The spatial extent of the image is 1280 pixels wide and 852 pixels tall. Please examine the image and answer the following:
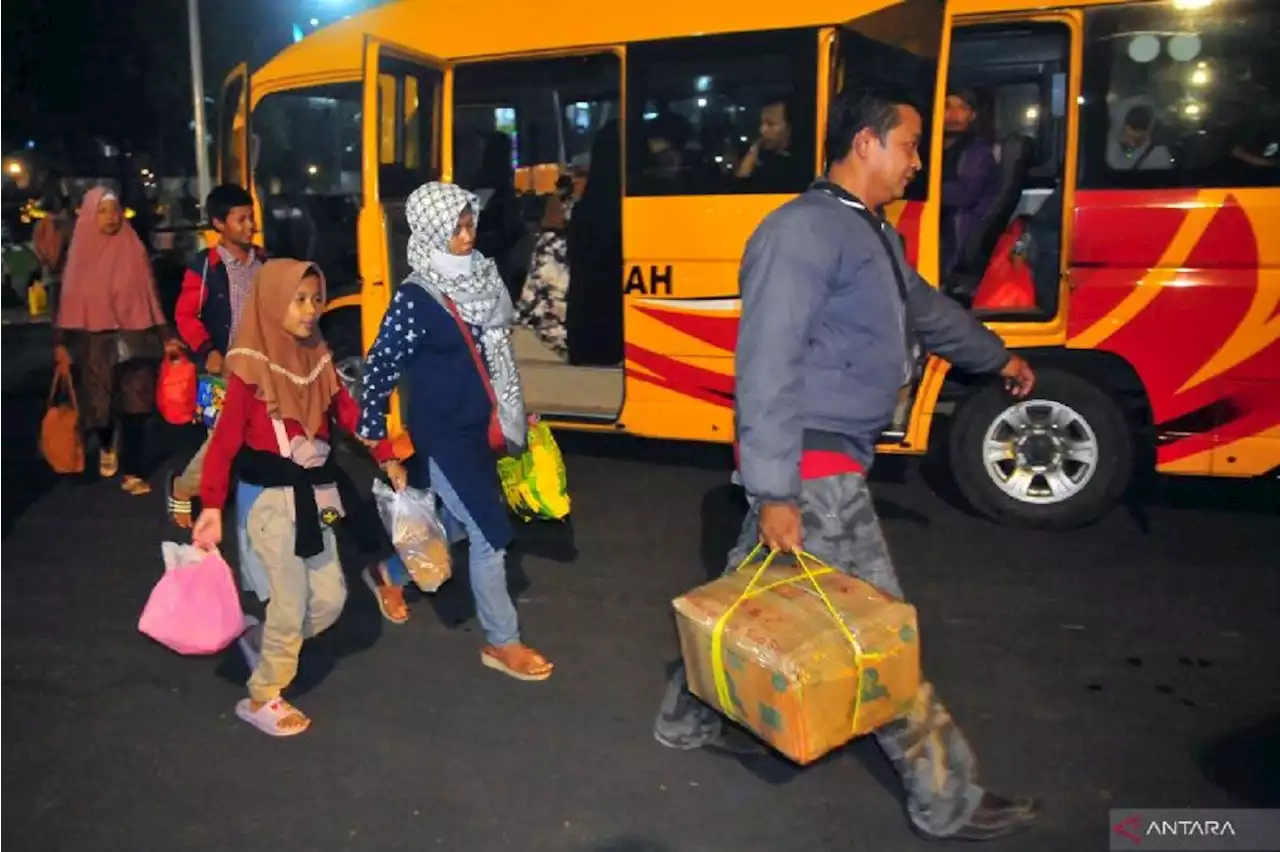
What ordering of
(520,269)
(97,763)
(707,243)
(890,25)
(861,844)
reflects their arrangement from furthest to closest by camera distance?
(520,269), (707,243), (890,25), (97,763), (861,844)

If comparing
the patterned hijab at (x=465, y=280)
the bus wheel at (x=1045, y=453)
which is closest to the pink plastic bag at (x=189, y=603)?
the patterned hijab at (x=465, y=280)

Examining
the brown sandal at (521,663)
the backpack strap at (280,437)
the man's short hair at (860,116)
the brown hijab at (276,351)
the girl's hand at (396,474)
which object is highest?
the man's short hair at (860,116)

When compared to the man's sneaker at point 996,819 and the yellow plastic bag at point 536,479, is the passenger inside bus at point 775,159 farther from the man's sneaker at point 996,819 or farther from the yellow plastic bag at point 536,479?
the man's sneaker at point 996,819

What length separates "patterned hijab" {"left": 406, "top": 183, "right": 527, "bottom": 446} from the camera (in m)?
4.10

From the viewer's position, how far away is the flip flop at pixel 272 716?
13.1 ft

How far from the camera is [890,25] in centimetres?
602

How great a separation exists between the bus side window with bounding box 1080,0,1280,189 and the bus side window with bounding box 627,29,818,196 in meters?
1.42

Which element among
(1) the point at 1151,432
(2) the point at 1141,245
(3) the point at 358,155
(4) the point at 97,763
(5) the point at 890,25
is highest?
(5) the point at 890,25

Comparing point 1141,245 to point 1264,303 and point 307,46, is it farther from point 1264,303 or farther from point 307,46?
point 307,46

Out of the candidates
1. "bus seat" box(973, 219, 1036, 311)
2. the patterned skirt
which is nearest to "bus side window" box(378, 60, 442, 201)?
the patterned skirt

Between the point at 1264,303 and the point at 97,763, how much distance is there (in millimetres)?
5255

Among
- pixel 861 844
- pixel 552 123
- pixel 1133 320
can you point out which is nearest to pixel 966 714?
pixel 861 844

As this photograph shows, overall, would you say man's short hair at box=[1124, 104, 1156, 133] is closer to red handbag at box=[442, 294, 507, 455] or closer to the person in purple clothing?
the person in purple clothing

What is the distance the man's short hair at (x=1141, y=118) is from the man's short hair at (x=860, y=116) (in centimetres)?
311
